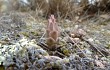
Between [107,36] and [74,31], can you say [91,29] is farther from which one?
[74,31]

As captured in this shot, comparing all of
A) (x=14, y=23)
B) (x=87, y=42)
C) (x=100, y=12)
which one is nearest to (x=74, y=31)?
(x=87, y=42)

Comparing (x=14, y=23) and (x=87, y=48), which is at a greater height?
(x=14, y=23)

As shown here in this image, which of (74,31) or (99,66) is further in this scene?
(74,31)

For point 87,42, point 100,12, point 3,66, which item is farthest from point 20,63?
point 100,12

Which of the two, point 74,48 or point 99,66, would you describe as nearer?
point 99,66

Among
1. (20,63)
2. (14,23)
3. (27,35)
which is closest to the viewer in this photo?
(20,63)

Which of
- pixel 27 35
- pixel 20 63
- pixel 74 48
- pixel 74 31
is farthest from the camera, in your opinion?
pixel 74 31

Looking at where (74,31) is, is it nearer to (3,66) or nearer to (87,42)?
(87,42)

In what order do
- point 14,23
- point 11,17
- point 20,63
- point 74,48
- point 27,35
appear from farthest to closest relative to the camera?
point 11,17, point 14,23, point 27,35, point 74,48, point 20,63

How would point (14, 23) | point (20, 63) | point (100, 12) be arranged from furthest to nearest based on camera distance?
1. point (100, 12)
2. point (14, 23)
3. point (20, 63)
